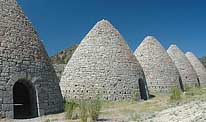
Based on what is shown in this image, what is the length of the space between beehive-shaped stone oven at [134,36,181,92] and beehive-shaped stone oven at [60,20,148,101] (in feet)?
12.1

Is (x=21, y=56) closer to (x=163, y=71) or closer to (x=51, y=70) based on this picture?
(x=51, y=70)

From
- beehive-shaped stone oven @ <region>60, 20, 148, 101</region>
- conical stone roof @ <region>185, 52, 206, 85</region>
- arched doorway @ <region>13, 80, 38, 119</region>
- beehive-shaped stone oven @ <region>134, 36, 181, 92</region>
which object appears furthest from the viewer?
conical stone roof @ <region>185, 52, 206, 85</region>

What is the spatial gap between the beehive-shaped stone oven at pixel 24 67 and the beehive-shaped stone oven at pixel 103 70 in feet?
13.1

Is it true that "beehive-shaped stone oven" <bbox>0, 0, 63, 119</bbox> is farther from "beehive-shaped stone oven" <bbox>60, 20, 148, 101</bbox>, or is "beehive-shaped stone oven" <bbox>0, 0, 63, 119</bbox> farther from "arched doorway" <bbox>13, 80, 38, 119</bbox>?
"beehive-shaped stone oven" <bbox>60, 20, 148, 101</bbox>

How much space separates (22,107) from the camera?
1355 centimetres

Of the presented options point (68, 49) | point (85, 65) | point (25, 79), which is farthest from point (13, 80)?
point (68, 49)

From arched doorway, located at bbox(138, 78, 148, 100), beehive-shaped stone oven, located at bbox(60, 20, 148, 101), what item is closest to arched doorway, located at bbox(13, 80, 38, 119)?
beehive-shaped stone oven, located at bbox(60, 20, 148, 101)

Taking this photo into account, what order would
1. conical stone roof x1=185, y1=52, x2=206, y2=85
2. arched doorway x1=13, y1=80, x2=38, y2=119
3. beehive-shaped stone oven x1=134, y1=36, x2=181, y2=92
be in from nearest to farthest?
arched doorway x1=13, y1=80, x2=38, y2=119 → beehive-shaped stone oven x1=134, y1=36, x2=181, y2=92 → conical stone roof x1=185, y1=52, x2=206, y2=85

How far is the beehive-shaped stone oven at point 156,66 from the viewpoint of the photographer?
22.0 metres

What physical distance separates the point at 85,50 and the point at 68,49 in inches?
1324

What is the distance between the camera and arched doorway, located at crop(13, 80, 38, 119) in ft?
39.1

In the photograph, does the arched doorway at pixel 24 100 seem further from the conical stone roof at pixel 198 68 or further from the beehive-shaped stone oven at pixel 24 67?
the conical stone roof at pixel 198 68

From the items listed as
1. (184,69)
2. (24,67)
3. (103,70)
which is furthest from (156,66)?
(24,67)

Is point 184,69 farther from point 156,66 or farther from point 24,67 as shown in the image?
point 24,67
